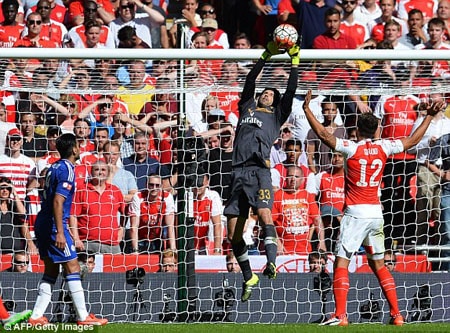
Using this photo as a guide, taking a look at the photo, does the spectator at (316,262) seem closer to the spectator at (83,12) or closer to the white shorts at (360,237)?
the white shorts at (360,237)

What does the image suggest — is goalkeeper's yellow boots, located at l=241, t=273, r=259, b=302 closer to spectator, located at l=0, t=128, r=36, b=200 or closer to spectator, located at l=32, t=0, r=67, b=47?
spectator, located at l=0, t=128, r=36, b=200

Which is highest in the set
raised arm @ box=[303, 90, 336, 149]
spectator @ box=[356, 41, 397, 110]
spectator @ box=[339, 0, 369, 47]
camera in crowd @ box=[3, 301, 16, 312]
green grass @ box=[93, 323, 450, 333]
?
spectator @ box=[339, 0, 369, 47]

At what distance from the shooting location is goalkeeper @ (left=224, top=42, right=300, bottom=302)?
10.7 m

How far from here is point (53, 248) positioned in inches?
420

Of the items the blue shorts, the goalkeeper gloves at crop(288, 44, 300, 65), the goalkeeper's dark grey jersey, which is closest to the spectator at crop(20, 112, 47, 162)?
the blue shorts

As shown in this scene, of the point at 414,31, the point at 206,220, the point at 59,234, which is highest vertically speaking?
the point at 414,31

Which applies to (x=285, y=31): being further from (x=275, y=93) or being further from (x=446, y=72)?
(x=446, y=72)

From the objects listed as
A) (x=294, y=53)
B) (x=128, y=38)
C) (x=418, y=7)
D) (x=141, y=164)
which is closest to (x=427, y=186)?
(x=294, y=53)

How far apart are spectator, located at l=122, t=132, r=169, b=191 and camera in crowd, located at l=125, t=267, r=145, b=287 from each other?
118cm

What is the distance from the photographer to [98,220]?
12.8 metres

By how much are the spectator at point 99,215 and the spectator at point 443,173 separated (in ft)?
13.5

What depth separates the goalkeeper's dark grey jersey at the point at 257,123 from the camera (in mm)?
10836

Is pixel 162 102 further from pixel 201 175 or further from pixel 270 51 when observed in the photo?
pixel 270 51

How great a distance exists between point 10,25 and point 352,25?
521 centimetres
